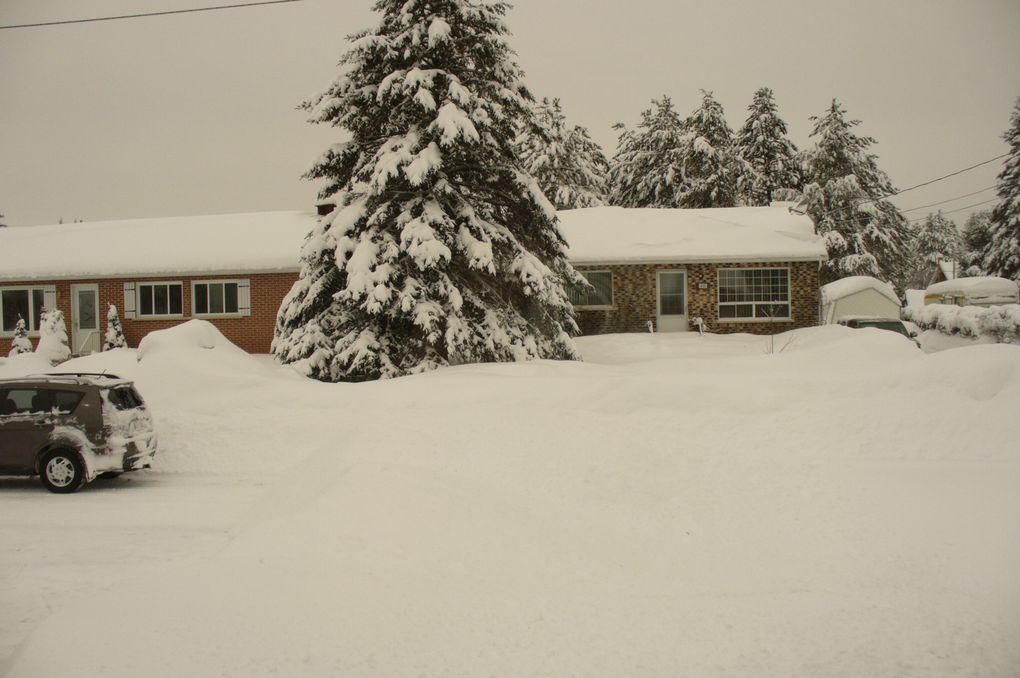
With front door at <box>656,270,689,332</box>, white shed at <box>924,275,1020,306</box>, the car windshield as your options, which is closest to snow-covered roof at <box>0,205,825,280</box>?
front door at <box>656,270,689,332</box>

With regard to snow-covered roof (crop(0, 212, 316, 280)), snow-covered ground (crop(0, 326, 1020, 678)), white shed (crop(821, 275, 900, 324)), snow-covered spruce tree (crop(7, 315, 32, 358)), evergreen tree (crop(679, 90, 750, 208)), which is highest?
evergreen tree (crop(679, 90, 750, 208))

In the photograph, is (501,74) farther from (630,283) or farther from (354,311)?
(630,283)

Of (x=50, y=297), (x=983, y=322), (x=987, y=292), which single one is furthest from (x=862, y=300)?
(x=50, y=297)

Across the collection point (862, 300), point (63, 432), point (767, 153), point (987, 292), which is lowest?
point (63, 432)

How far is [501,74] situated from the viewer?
16969 mm

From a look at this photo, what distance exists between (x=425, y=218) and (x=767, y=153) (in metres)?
35.7

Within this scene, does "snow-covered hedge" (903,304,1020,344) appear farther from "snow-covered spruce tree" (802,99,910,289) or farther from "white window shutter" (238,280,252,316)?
"white window shutter" (238,280,252,316)

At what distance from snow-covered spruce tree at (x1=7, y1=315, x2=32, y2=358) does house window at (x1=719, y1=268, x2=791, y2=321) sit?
77.7 feet

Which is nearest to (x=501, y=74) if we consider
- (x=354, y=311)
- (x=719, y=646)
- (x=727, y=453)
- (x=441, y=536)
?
(x=354, y=311)

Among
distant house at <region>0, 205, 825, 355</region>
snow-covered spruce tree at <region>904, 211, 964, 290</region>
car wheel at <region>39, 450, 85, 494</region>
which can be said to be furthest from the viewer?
snow-covered spruce tree at <region>904, 211, 964, 290</region>

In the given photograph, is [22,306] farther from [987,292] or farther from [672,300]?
[987,292]

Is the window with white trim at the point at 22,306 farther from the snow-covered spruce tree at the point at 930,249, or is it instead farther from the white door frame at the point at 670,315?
the snow-covered spruce tree at the point at 930,249

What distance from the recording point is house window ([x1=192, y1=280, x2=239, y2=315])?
2525 centimetres

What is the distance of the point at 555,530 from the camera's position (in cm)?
761
